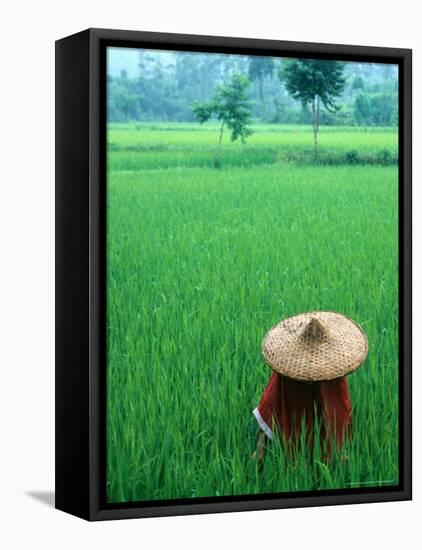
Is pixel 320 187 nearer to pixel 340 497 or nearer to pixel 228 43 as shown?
pixel 228 43

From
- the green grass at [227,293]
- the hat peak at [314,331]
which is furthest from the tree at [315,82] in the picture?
the hat peak at [314,331]

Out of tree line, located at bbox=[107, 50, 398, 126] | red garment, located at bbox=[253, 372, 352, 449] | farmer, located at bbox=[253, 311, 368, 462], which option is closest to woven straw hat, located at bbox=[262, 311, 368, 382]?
farmer, located at bbox=[253, 311, 368, 462]

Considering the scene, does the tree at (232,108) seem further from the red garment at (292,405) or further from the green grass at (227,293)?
the red garment at (292,405)

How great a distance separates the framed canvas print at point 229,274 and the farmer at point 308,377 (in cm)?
1

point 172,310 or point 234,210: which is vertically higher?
point 234,210

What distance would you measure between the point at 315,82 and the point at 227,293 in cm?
123

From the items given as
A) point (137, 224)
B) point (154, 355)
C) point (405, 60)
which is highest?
point (405, 60)

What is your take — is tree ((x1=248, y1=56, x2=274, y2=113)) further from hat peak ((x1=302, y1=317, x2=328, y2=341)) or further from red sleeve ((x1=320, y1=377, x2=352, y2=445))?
red sleeve ((x1=320, y1=377, x2=352, y2=445))

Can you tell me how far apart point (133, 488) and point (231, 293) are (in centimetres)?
114

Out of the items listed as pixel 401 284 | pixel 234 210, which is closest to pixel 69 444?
pixel 234 210

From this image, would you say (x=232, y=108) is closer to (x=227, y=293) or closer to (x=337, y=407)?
(x=227, y=293)

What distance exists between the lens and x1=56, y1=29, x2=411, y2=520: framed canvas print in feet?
26.1

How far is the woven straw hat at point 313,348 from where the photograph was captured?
8164mm

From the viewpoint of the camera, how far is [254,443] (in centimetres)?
823
